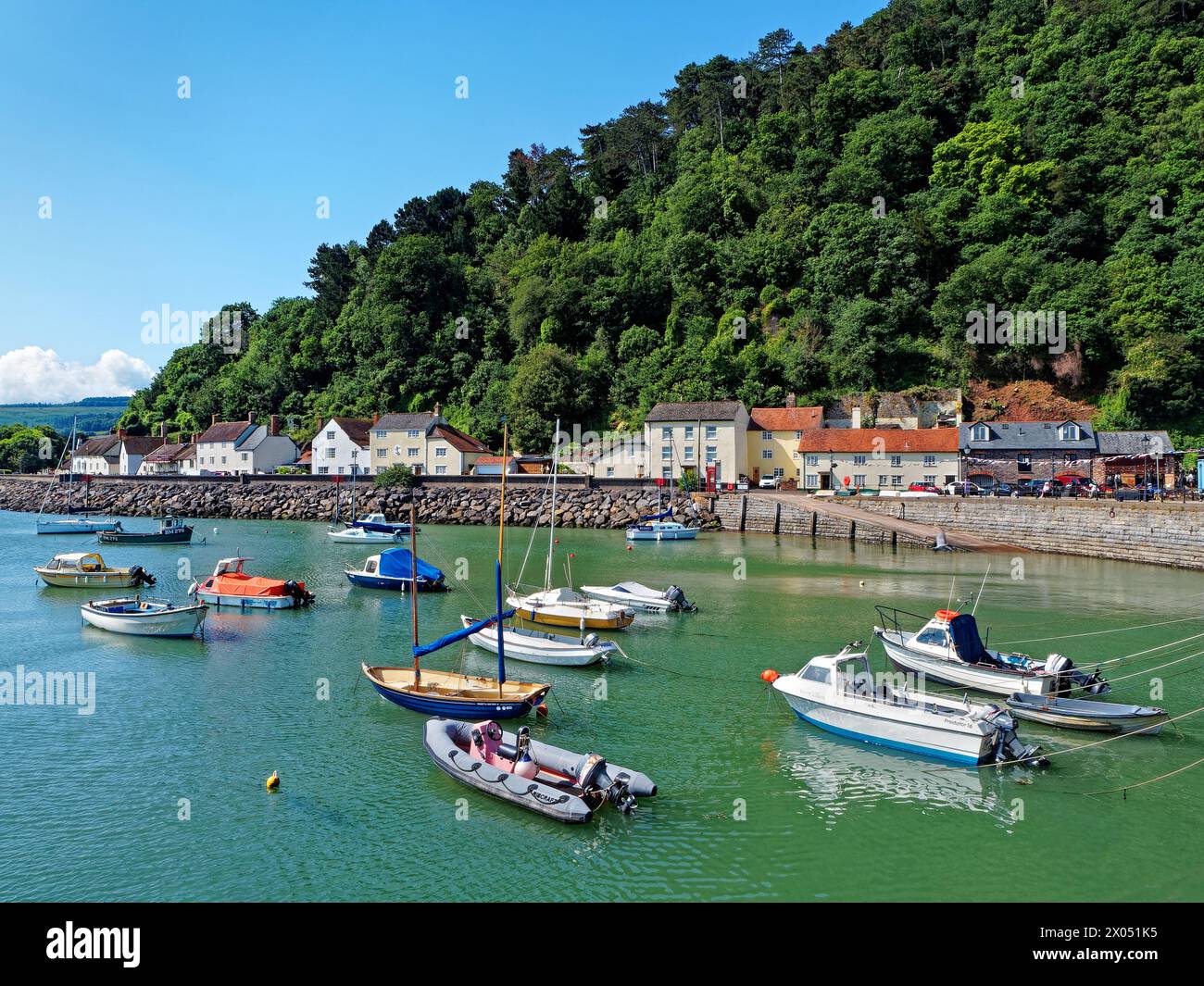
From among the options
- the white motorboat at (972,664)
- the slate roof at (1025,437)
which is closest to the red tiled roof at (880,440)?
the slate roof at (1025,437)

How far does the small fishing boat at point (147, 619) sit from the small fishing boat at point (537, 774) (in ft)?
56.5

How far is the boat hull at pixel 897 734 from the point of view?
1877 cm

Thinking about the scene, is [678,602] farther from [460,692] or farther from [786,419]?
[786,419]

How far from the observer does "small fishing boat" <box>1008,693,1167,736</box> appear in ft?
67.7

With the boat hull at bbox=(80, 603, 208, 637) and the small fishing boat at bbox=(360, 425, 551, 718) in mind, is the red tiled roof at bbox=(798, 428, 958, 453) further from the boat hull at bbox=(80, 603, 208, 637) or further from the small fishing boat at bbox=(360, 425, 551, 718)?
the small fishing boat at bbox=(360, 425, 551, 718)

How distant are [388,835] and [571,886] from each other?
3.96 m

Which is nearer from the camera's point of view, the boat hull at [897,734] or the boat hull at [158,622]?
the boat hull at [897,734]

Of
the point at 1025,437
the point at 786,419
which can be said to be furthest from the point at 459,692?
the point at 1025,437

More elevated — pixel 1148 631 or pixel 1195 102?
pixel 1195 102

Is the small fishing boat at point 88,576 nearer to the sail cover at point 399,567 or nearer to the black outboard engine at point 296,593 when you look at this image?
the black outboard engine at point 296,593

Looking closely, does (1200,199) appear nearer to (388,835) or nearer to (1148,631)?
(1148,631)
